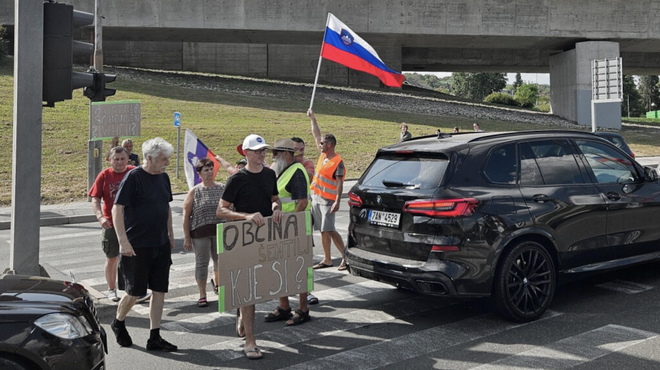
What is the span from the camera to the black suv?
5902 millimetres

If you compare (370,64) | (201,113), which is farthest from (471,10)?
(370,64)

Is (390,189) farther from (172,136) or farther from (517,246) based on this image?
(172,136)

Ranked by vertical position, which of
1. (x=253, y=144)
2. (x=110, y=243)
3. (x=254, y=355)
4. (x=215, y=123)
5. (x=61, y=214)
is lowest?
(x=254, y=355)

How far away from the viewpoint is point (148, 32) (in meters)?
43.2

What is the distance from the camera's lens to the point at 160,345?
569 centimetres

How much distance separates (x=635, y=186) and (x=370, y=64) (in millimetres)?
5797

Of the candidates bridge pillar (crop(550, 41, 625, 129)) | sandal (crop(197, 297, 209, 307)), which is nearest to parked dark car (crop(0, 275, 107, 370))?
sandal (crop(197, 297, 209, 307))

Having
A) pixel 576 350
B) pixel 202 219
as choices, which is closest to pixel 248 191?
pixel 202 219

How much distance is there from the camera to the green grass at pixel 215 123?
74.1 feet

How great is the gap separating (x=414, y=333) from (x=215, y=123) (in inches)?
1013

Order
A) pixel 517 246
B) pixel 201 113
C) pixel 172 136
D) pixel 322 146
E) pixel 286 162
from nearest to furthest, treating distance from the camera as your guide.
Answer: pixel 517 246 < pixel 286 162 < pixel 322 146 < pixel 172 136 < pixel 201 113

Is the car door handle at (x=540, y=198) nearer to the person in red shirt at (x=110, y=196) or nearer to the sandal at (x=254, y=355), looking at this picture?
the sandal at (x=254, y=355)

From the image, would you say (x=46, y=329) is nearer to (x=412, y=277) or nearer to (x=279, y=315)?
(x=279, y=315)

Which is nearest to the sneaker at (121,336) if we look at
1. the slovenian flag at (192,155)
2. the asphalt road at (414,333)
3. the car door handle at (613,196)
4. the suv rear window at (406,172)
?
the asphalt road at (414,333)
